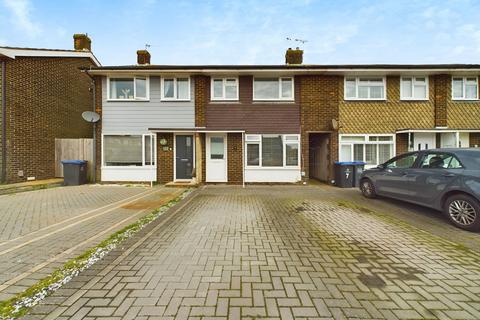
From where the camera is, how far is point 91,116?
34.4ft

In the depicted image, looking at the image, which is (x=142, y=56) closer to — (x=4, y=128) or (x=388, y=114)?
(x=4, y=128)

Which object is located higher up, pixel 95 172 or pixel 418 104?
pixel 418 104

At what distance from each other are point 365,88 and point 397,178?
6388mm

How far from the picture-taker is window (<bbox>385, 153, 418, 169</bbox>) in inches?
241

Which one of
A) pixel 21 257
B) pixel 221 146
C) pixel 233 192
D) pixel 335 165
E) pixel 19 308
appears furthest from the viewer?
pixel 221 146

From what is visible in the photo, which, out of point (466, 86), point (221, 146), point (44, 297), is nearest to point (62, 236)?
point (44, 297)

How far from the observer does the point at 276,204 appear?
22.3ft

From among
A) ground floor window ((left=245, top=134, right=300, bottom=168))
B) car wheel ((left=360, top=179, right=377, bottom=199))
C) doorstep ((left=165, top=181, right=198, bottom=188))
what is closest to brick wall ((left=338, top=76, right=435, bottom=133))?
ground floor window ((left=245, top=134, right=300, bottom=168))

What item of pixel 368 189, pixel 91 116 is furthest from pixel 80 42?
pixel 368 189

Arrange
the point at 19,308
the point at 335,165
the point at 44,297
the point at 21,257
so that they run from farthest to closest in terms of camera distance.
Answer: the point at 335,165
the point at 21,257
the point at 44,297
the point at 19,308

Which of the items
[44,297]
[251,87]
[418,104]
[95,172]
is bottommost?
[44,297]

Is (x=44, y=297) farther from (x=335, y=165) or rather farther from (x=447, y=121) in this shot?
(x=447, y=121)

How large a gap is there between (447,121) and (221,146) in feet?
35.9

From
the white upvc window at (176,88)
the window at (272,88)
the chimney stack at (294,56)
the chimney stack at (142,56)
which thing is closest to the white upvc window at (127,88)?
the white upvc window at (176,88)
